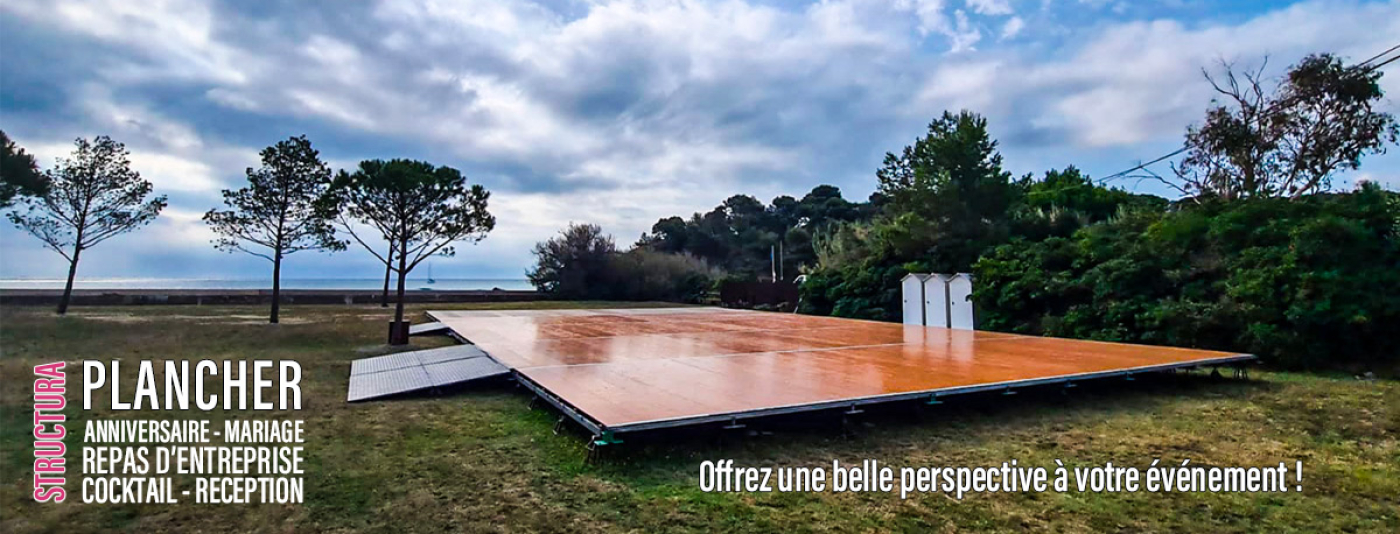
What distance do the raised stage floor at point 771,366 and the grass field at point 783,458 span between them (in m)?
0.15

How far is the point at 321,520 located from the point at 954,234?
10.6 m

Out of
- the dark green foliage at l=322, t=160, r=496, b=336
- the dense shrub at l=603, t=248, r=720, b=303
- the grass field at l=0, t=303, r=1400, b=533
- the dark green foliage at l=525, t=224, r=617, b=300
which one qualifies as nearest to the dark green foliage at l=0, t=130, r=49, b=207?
the grass field at l=0, t=303, r=1400, b=533

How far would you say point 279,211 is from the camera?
10727 mm

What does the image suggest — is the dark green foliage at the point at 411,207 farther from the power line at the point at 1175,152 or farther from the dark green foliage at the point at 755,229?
the dark green foliage at the point at 755,229

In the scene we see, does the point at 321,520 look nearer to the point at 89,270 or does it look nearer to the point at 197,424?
the point at 197,424

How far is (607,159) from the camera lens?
13.4 metres

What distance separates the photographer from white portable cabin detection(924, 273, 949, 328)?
9.56 m

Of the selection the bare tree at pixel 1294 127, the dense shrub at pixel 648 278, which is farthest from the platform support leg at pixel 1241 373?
the dense shrub at pixel 648 278

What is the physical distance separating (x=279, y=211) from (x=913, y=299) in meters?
10.4

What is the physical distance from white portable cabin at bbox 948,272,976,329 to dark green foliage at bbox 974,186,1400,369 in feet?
2.17

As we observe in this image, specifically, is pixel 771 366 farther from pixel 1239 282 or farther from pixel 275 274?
pixel 275 274

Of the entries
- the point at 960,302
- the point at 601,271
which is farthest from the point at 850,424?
the point at 601,271

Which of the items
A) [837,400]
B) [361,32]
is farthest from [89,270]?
[837,400]

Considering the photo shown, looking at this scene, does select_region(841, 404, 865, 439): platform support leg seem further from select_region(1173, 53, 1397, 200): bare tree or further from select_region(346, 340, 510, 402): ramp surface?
select_region(1173, 53, 1397, 200): bare tree
